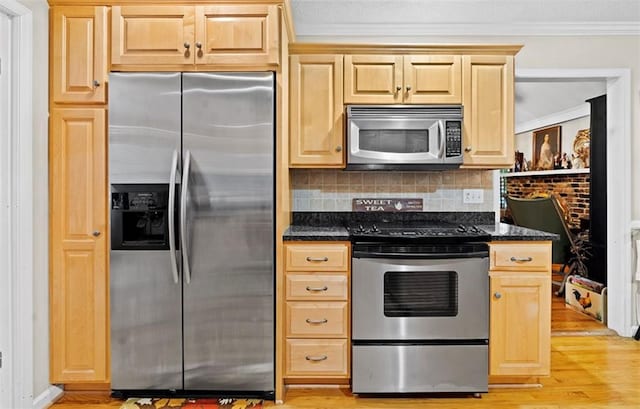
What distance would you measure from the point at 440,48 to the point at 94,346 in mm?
2675

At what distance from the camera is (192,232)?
2436 millimetres

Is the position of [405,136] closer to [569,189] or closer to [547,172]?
[569,189]

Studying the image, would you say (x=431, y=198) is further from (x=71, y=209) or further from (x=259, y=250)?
(x=71, y=209)

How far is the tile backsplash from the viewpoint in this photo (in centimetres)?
335

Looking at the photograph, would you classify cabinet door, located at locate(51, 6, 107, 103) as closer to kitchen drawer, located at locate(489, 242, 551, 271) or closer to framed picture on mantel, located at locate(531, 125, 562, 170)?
kitchen drawer, located at locate(489, 242, 551, 271)

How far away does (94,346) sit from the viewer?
98.9 inches

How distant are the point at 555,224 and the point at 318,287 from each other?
12.9ft

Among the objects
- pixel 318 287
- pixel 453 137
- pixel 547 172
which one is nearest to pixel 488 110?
pixel 453 137

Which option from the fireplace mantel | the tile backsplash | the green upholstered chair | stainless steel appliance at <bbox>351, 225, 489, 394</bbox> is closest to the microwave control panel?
the tile backsplash

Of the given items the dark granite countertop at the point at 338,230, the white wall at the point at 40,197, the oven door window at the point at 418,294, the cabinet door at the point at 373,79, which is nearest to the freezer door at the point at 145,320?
the white wall at the point at 40,197

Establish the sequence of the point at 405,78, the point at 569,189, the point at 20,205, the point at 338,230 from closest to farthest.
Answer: the point at 20,205, the point at 338,230, the point at 405,78, the point at 569,189

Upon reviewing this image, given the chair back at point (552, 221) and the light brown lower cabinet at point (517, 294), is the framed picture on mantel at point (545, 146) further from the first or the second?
the light brown lower cabinet at point (517, 294)

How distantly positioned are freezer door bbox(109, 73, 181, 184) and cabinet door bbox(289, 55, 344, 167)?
2.67ft

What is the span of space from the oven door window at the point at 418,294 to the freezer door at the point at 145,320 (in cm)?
113
